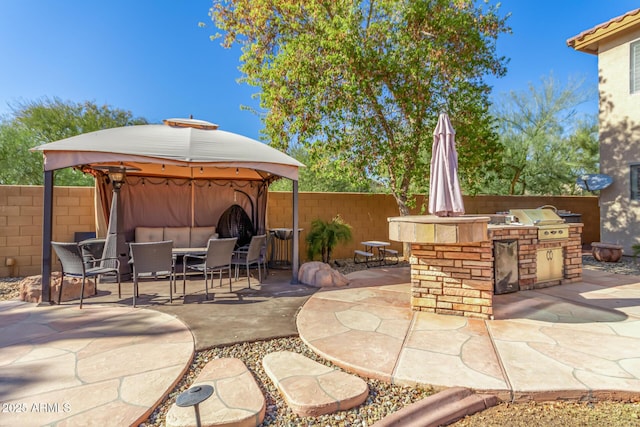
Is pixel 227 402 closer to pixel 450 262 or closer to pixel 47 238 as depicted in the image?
pixel 450 262

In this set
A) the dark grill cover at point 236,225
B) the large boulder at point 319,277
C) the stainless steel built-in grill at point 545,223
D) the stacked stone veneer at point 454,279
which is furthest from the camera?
the dark grill cover at point 236,225

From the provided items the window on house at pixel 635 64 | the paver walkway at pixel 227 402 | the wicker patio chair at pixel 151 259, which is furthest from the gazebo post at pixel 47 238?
the window on house at pixel 635 64

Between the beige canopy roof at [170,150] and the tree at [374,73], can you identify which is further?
the tree at [374,73]

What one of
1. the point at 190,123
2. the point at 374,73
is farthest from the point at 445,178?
the point at 190,123

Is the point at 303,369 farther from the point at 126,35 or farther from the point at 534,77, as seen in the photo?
the point at 534,77

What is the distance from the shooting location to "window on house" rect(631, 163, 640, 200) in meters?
8.36

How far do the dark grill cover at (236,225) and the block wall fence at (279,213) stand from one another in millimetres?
571

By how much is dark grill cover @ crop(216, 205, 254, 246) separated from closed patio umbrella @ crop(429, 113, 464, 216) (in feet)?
16.5

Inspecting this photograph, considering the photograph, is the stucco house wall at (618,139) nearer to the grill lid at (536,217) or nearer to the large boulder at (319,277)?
the grill lid at (536,217)

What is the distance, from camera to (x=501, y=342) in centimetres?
312

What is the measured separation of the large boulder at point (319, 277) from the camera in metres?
5.51

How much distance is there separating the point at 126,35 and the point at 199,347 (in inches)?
519

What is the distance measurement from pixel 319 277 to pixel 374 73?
14.6 feet

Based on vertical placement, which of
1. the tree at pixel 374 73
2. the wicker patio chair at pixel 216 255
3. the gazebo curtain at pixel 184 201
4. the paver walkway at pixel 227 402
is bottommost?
the paver walkway at pixel 227 402
